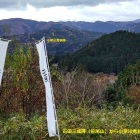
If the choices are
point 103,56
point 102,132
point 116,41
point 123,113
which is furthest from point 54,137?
point 116,41

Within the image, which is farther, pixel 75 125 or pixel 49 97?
pixel 75 125

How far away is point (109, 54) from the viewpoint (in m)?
78.2

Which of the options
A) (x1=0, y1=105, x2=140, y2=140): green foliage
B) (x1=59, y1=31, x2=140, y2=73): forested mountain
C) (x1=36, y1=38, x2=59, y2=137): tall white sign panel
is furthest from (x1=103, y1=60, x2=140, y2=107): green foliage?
(x1=59, y1=31, x2=140, y2=73): forested mountain

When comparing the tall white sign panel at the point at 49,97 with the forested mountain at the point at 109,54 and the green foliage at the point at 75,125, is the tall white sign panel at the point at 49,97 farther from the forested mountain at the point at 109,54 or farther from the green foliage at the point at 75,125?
the forested mountain at the point at 109,54

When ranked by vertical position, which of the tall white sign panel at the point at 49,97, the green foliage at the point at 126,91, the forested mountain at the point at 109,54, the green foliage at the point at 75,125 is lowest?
the forested mountain at the point at 109,54

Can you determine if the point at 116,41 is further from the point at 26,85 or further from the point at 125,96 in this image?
the point at 26,85

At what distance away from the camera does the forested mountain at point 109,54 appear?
67.2 m

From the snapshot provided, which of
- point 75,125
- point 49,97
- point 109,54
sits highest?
point 49,97

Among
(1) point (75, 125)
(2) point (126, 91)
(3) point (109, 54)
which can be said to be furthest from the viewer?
(3) point (109, 54)

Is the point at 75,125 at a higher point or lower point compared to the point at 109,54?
higher

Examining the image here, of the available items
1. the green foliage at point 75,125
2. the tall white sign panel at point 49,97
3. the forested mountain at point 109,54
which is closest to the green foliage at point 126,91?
the green foliage at point 75,125

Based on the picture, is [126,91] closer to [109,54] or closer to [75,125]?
[75,125]

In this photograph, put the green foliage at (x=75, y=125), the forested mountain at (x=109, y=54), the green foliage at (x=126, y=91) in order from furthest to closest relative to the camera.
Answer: the forested mountain at (x=109, y=54) < the green foliage at (x=126, y=91) < the green foliage at (x=75, y=125)

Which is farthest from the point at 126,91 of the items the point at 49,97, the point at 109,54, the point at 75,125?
the point at 109,54
